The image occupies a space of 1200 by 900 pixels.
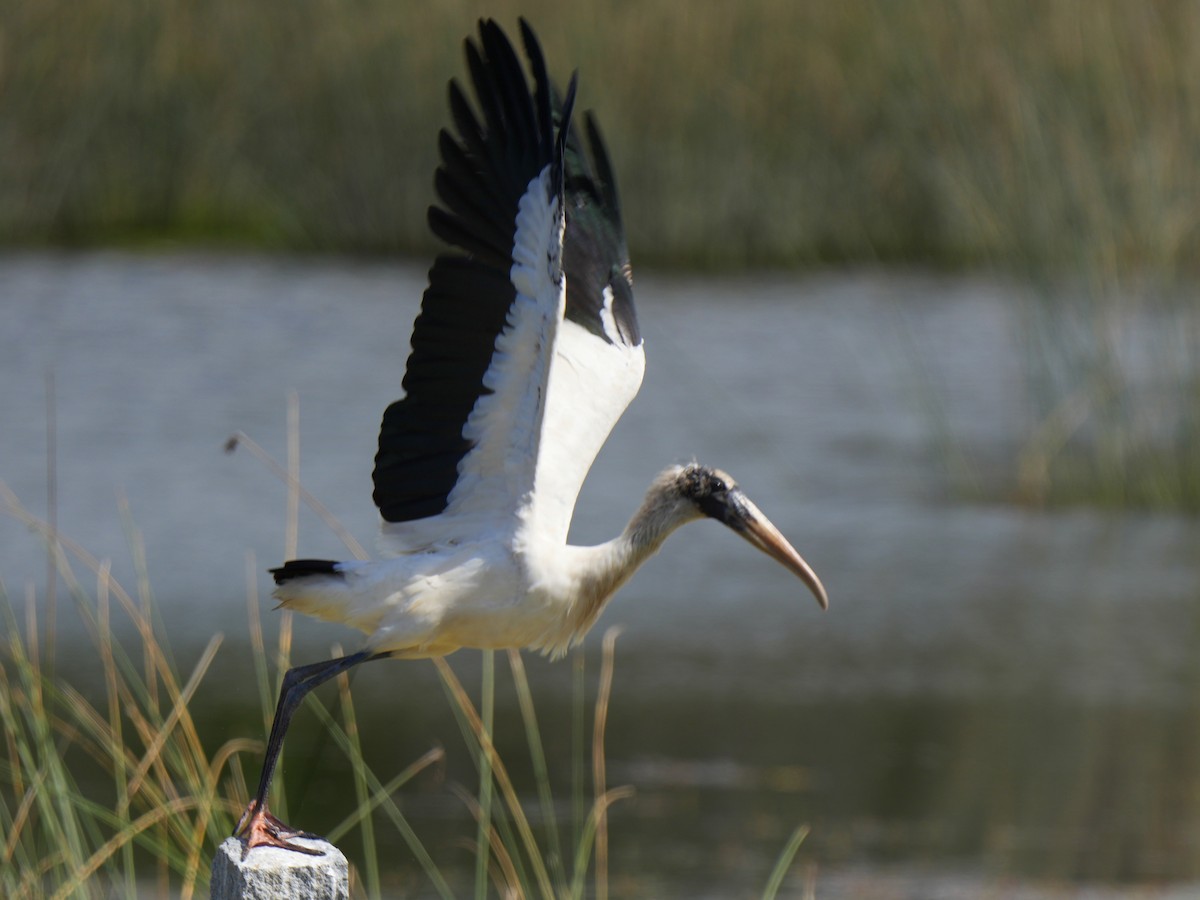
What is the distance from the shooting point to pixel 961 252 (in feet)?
47.0

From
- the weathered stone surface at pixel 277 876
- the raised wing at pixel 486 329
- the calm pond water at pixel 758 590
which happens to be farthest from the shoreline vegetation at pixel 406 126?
the weathered stone surface at pixel 277 876

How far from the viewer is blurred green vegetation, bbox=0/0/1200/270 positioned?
13742 mm

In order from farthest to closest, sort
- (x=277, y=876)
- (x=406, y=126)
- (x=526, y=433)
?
(x=406, y=126)
(x=526, y=433)
(x=277, y=876)

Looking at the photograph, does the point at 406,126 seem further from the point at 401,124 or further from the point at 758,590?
the point at 758,590

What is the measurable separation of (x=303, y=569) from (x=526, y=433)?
1.45 feet

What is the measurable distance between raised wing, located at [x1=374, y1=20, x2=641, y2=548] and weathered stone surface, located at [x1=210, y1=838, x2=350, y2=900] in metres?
0.73

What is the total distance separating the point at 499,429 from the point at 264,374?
25.2 feet

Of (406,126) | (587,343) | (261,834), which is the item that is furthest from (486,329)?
(406,126)

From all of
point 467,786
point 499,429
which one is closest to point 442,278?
point 499,429

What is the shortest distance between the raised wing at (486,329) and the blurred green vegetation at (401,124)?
30.3 feet

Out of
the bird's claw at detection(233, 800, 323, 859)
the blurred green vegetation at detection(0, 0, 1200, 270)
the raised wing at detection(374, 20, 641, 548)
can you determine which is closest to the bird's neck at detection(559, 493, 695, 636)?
the raised wing at detection(374, 20, 641, 548)

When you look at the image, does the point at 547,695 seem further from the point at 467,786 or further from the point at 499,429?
the point at 499,429

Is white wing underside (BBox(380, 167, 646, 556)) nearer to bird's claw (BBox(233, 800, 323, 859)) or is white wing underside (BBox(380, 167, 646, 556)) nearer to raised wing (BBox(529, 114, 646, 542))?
raised wing (BBox(529, 114, 646, 542))

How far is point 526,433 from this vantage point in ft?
11.5
